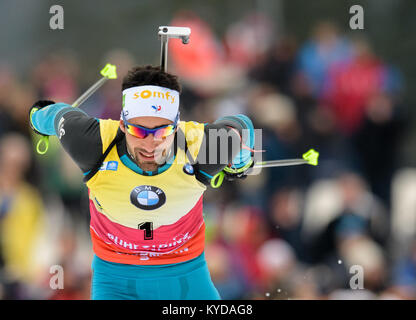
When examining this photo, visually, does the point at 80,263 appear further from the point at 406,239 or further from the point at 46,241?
the point at 406,239

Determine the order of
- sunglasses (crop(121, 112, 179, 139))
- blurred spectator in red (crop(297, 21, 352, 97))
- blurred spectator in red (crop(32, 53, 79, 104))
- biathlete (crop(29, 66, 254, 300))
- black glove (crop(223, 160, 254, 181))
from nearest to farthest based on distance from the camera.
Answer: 1. sunglasses (crop(121, 112, 179, 139))
2. biathlete (crop(29, 66, 254, 300))
3. black glove (crop(223, 160, 254, 181))
4. blurred spectator in red (crop(32, 53, 79, 104))
5. blurred spectator in red (crop(297, 21, 352, 97))

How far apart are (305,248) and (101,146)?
3371 millimetres

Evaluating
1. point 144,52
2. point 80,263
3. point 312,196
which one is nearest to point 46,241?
point 80,263

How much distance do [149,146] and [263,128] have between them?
3.30m

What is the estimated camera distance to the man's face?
3926mm

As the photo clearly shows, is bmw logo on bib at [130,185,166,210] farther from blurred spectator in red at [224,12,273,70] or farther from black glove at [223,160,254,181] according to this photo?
blurred spectator in red at [224,12,273,70]

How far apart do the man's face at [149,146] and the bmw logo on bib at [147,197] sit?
0.12 metres

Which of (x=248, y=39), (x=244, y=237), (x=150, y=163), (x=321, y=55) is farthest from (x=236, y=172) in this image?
(x=248, y=39)

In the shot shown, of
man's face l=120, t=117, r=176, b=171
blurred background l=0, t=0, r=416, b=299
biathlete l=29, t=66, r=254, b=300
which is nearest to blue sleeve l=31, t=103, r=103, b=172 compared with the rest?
biathlete l=29, t=66, r=254, b=300

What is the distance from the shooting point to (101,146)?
13.3ft

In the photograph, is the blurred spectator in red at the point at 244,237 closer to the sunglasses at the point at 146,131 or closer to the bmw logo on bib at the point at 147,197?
the bmw logo on bib at the point at 147,197

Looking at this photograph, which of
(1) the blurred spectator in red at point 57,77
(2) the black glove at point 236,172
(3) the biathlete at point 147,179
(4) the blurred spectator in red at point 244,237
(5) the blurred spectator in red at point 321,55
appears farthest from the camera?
(5) the blurred spectator in red at point 321,55

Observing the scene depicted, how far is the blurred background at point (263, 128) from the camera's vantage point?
6.55 m

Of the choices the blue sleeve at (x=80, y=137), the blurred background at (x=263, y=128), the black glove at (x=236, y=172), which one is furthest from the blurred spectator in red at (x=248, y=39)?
the blue sleeve at (x=80, y=137)
